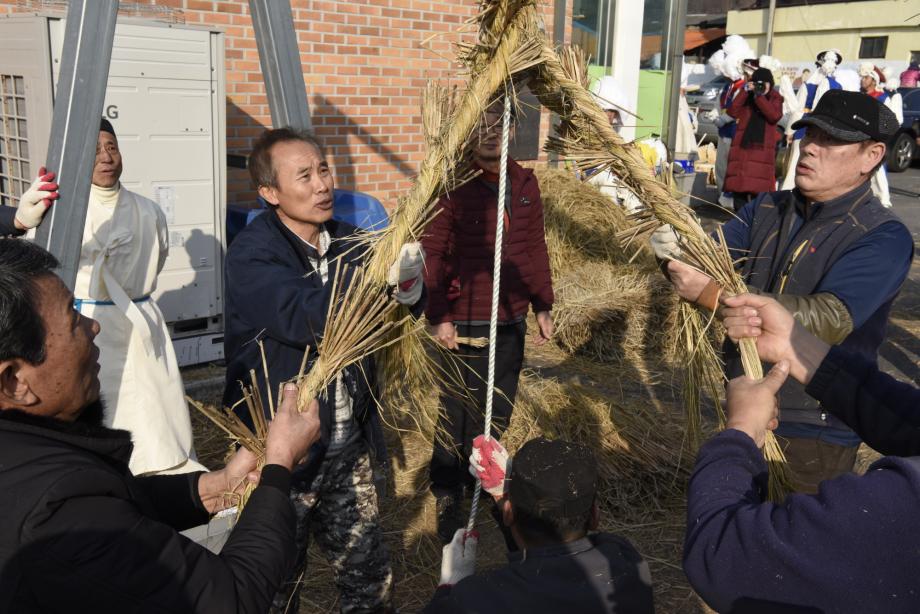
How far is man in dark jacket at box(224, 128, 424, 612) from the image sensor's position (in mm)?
2172

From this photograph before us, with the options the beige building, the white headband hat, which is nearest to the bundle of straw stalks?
the white headband hat

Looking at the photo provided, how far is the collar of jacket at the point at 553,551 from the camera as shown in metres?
1.64

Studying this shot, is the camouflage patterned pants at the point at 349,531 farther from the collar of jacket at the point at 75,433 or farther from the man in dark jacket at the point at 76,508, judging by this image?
the collar of jacket at the point at 75,433

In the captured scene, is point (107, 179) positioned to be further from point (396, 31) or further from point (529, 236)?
point (396, 31)

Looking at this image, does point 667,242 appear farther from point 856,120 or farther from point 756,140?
point 756,140

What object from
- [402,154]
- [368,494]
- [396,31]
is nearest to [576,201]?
[402,154]

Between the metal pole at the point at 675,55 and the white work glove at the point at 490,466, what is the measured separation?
29.6 feet

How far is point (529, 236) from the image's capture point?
341cm

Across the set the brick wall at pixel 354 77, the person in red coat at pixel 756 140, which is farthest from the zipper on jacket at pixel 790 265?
the person in red coat at pixel 756 140

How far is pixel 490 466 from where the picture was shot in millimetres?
1934

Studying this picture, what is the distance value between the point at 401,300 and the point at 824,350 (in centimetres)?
108

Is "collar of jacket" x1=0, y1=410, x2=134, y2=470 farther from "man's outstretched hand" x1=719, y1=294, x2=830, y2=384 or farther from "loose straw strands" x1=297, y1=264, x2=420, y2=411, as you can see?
"man's outstretched hand" x1=719, y1=294, x2=830, y2=384

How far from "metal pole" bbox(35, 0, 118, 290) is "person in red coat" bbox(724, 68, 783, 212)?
672cm

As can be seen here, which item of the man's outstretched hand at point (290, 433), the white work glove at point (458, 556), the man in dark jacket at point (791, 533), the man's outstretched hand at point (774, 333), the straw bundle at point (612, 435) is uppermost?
the man's outstretched hand at point (774, 333)
